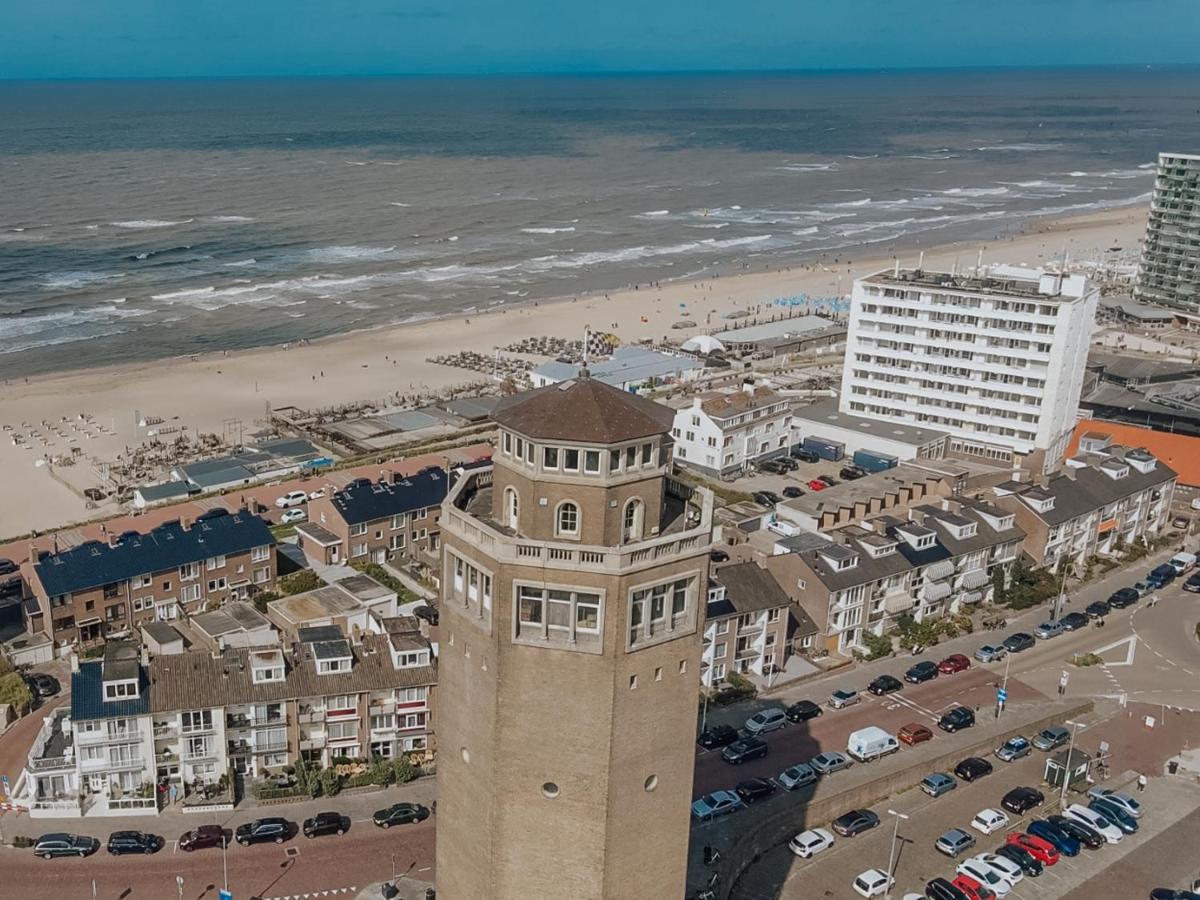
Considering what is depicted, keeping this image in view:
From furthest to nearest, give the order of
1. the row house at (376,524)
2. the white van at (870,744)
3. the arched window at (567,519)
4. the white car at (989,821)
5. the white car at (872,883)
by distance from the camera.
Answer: the row house at (376,524)
the white van at (870,744)
the white car at (989,821)
the white car at (872,883)
the arched window at (567,519)

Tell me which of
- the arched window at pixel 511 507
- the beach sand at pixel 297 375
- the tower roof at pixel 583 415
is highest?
the tower roof at pixel 583 415

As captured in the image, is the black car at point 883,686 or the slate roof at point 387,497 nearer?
the black car at point 883,686

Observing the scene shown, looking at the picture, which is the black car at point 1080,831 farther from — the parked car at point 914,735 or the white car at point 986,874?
the parked car at point 914,735

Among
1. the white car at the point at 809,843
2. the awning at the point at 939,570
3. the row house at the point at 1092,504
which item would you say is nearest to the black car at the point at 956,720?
the awning at the point at 939,570

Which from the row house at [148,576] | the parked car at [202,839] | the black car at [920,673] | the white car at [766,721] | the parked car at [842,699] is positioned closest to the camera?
the parked car at [202,839]

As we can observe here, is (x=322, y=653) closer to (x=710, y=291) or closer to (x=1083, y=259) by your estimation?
(x=710, y=291)

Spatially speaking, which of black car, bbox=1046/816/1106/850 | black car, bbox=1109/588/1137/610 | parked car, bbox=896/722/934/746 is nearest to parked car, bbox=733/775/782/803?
parked car, bbox=896/722/934/746
